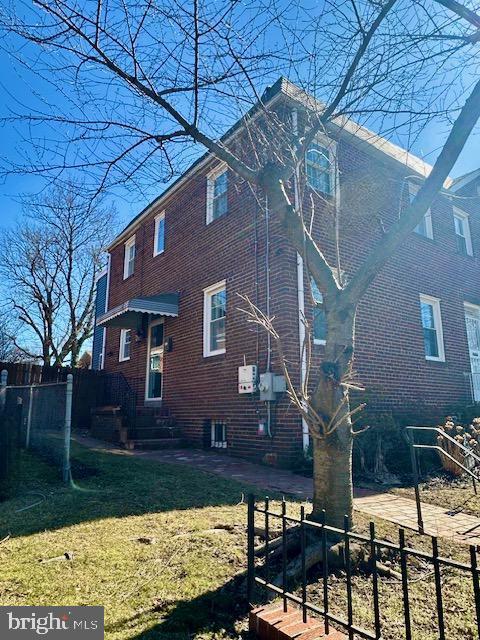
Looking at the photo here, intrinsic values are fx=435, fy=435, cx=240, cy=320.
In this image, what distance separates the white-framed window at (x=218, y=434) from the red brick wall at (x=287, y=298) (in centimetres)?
27

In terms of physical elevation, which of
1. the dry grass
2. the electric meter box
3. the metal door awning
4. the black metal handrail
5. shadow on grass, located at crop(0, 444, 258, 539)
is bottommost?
the dry grass

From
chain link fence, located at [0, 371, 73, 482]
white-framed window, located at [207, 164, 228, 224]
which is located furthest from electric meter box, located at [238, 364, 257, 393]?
white-framed window, located at [207, 164, 228, 224]

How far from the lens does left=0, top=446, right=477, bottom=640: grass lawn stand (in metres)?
2.55

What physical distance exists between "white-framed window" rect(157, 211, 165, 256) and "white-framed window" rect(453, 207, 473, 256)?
365 inches

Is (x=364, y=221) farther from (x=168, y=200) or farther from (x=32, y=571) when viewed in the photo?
(x=32, y=571)

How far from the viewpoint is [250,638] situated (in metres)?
2.41

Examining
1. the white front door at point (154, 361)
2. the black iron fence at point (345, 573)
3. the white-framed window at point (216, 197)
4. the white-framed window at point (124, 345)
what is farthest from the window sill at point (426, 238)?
the black iron fence at point (345, 573)

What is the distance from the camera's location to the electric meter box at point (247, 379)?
8.45 m

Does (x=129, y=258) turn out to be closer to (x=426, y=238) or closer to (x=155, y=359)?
(x=155, y=359)

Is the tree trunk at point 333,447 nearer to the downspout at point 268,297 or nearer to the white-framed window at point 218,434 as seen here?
the downspout at point 268,297

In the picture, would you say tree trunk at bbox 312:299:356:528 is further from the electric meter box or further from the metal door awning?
the metal door awning

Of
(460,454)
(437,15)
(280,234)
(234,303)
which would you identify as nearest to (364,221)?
(280,234)

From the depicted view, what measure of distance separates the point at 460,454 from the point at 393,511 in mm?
2921

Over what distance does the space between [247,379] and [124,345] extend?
7880mm
